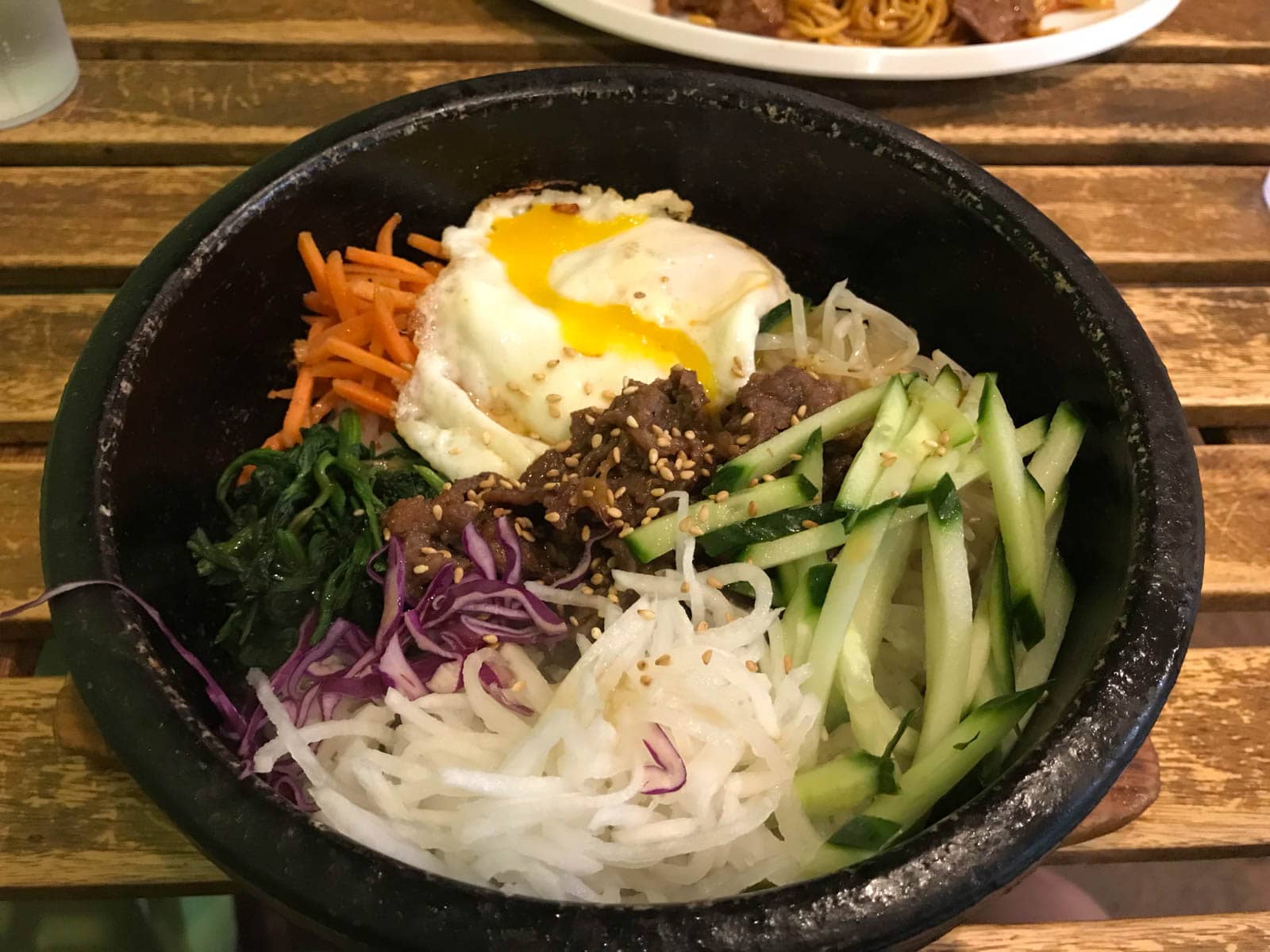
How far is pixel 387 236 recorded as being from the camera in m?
2.03

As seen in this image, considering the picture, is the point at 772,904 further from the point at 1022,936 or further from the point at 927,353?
the point at 927,353

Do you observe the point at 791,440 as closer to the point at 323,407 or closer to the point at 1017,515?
the point at 1017,515

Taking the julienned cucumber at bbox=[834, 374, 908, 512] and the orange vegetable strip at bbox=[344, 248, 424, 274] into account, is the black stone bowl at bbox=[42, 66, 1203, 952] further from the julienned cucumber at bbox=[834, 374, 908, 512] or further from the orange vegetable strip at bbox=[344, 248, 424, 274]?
the julienned cucumber at bbox=[834, 374, 908, 512]

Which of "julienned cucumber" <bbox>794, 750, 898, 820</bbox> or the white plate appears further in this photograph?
the white plate

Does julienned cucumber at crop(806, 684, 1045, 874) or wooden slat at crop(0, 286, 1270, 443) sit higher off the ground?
wooden slat at crop(0, 286, 1270, 443)

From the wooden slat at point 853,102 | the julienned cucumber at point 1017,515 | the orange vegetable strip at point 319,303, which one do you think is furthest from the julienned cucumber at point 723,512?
the wooden slat at point 853,102

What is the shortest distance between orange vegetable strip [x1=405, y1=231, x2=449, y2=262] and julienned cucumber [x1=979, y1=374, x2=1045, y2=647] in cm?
121

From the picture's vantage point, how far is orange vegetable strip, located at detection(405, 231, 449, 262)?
6.82ft

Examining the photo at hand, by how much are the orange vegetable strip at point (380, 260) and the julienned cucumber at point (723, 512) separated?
2.79 ft

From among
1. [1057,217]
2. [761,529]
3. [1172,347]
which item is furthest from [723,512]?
[1057,217]

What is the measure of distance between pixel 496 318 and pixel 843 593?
3.04 feet

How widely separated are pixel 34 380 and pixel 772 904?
6.59 feet

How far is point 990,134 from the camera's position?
275 centimetres

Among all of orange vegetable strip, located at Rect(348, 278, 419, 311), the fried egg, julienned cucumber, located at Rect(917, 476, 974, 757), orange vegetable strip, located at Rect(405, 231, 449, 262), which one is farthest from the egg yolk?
julienned cucumber, located at Rect(917, 476, 974, 757)
